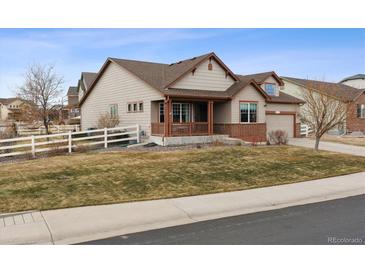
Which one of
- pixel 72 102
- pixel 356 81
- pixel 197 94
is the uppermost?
pixel 356 81

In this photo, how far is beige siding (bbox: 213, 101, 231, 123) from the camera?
2348cm

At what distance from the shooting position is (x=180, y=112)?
76.4 feet

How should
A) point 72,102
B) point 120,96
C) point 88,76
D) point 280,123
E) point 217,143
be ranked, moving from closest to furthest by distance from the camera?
point 217,143, point 120,96, point 280,123, point 88,76, point 72,102

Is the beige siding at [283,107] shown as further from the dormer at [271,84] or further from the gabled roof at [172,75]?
the gabled roof at [172,75]

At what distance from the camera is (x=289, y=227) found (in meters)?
6.51

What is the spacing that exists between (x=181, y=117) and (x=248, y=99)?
497 cm

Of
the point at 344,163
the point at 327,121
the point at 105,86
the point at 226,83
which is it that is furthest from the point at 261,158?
the point at 105,86

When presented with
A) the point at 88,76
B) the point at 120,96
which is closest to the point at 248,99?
the point at 120,96

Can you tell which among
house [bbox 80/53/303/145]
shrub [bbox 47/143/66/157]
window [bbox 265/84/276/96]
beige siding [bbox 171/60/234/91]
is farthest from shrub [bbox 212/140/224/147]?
window [bbox 265/84/276/96]

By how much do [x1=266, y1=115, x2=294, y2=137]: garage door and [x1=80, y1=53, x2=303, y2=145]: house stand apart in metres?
0.09

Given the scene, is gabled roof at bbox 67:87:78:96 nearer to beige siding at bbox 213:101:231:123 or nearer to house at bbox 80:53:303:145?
house at bbox 80:53:303:145

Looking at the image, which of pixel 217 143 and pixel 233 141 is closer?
pixel 217 143

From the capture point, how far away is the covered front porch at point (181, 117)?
2088cm

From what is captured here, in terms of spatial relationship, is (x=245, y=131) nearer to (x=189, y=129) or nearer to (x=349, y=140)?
(x=189, y=129)
